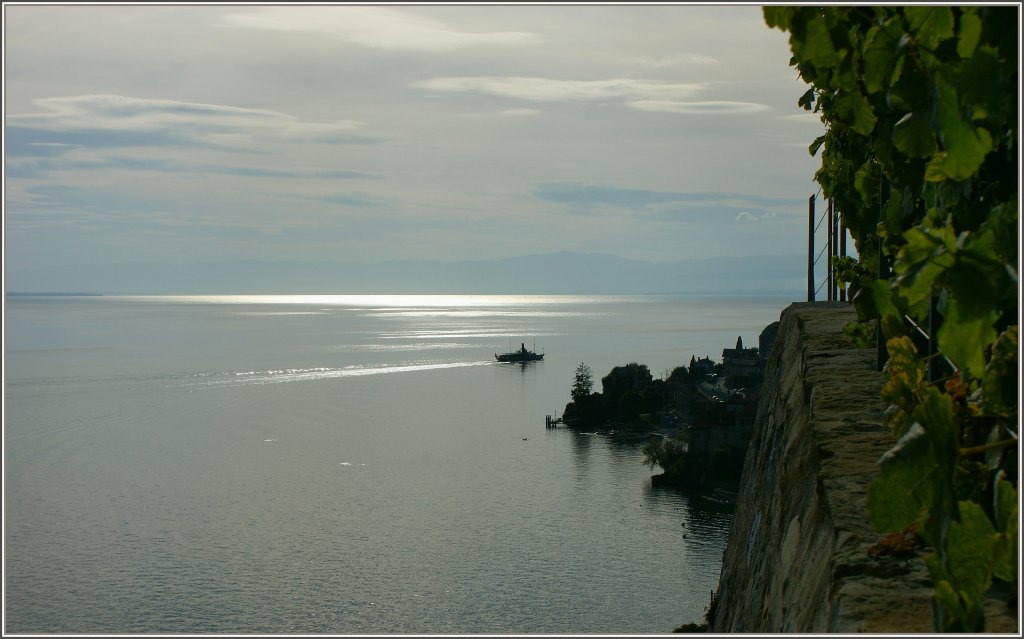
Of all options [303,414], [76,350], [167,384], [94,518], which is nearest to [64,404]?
[167,384]

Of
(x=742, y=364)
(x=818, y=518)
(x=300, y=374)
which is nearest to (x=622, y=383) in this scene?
(x=742, y=364)

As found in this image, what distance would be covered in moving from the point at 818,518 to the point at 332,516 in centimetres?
3927

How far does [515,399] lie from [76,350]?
71.9m

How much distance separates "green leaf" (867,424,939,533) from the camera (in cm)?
153

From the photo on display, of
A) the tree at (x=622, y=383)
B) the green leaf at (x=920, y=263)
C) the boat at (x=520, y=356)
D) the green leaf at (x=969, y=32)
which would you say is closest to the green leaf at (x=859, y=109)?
the green leaf at (x=969, y=32)

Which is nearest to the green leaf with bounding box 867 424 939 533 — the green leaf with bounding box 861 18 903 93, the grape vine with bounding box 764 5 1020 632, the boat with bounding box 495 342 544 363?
the grape vine with bounding box 764 5 1020 632

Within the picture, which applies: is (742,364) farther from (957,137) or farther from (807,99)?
(957,137)

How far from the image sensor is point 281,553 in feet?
115

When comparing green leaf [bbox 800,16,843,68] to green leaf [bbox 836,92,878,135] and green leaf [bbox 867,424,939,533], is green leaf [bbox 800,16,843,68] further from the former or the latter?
green leaf [bbox 867,424,939,533]

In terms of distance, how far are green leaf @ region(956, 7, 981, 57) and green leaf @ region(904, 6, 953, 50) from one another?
0.14 feet

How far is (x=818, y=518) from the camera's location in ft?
9.11

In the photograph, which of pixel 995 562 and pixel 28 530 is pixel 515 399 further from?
pixel 995 562

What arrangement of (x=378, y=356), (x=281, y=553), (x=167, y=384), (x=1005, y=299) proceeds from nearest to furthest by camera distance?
(x=1005, y=299)
(x=281, y=553)
(x=167, y=384)
(x=378, y=356)

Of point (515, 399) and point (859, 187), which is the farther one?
point (515, 399)
